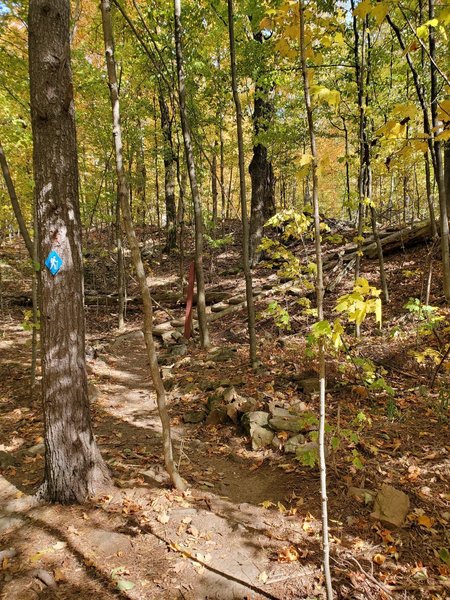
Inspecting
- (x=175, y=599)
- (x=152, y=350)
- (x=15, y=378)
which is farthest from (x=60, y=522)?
(x=15, y=378)

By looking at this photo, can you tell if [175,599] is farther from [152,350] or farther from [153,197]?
[153,197]

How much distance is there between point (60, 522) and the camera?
2.96 meters

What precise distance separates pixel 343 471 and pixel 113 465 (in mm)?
2381

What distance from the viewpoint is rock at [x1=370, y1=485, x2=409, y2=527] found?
9.31 ft

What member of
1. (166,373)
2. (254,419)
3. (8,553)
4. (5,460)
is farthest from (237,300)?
(8,553)

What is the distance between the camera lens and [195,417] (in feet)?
16.6

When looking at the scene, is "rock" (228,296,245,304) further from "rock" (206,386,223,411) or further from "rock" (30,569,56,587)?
"rock" (30,569,56,587)

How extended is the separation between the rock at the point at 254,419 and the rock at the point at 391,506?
1622 mm

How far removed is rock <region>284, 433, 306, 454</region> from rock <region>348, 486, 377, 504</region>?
809 mm

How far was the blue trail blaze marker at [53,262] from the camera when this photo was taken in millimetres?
2994

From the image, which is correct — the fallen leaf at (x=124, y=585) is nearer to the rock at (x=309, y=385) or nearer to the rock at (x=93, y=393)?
the rock at (x=309, y=385)

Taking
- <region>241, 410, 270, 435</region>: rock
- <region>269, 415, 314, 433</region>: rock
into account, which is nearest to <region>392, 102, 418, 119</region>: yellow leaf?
<region>269, 415, 314, 433</region>: rock

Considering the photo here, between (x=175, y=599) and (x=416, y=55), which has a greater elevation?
(x=416, y=55)

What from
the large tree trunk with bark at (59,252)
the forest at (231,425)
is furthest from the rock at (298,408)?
the large tree trunk with bark at (59,252)
